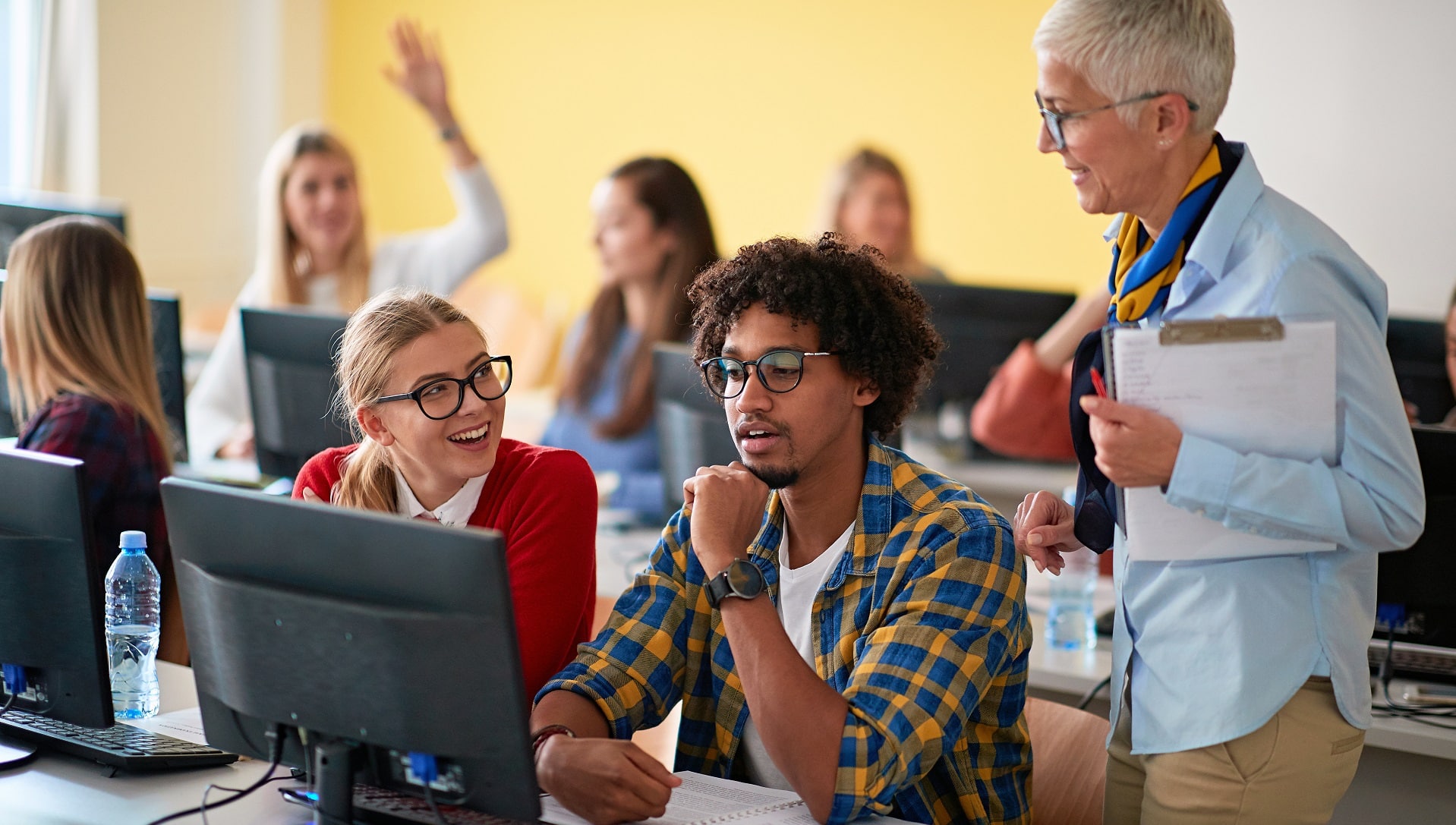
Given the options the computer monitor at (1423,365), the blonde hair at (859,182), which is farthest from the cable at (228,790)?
the blonde hair at (859,182)

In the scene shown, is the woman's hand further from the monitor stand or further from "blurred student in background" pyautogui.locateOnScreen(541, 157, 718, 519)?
the monitor stand

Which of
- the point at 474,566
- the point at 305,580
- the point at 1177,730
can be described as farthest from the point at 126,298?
the point at 1177,730

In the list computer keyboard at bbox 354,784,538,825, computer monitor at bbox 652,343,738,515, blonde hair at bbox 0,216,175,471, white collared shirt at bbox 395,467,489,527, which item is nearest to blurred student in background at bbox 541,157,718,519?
computer monitor at bbox 652,343,738,515

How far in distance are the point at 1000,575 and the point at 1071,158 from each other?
47cm

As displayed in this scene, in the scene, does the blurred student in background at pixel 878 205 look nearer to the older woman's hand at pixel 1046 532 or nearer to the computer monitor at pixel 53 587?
the older woman's hand at pixel 1046 532

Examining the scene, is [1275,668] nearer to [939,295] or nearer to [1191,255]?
[1191,255]

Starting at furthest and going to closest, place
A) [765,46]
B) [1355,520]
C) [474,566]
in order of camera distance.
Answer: [765,46]
[1355,520]
[474,566]

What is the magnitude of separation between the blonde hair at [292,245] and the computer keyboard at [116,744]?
2.20 metres

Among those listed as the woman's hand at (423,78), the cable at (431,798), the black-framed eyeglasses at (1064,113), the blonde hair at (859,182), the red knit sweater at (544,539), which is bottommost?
the cable at (431,798)

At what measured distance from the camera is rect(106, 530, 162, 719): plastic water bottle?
186cm

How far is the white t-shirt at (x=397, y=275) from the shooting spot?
3.69 meters

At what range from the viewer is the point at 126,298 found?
7.86ft

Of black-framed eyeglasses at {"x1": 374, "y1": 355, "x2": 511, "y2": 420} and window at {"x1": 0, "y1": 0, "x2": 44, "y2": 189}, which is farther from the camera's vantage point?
window at {"x1": 0, "y1": 0, "x2": 44, "y2": 189}

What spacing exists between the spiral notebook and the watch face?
233mm
